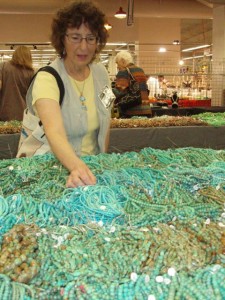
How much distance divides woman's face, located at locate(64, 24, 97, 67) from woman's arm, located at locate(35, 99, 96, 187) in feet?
0.89

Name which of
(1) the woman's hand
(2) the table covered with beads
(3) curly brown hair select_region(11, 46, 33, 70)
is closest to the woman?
(1) the woman's hand

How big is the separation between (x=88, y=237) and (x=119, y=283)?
0.21m

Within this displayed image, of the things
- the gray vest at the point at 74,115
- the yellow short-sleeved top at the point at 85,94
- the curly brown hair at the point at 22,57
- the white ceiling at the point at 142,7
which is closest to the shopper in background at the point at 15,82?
the curly brown hair at the point at 22,57

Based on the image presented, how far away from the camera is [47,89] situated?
1.91 meters

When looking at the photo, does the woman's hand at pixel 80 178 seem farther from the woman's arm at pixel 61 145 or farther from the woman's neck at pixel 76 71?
the woman's neck at pixel 76 71

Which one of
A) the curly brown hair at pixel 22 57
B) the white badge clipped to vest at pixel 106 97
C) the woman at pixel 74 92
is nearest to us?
the woman at pixel 74 92

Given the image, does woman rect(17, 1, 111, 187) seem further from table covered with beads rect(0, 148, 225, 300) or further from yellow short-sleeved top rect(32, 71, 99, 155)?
table covered with beads rect(0, 148, 225, 300)

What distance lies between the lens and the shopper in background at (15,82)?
452cm

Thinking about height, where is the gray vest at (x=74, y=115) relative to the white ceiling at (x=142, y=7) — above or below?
below

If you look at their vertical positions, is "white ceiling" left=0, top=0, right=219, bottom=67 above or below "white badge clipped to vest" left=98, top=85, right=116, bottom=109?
above

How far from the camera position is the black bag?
4.57 meters

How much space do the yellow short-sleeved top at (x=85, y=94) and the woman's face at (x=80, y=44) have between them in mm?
124

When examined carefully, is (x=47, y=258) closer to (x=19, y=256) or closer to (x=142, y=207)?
(x=19, y=256)

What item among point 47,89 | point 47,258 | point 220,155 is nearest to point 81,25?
point 47,89
